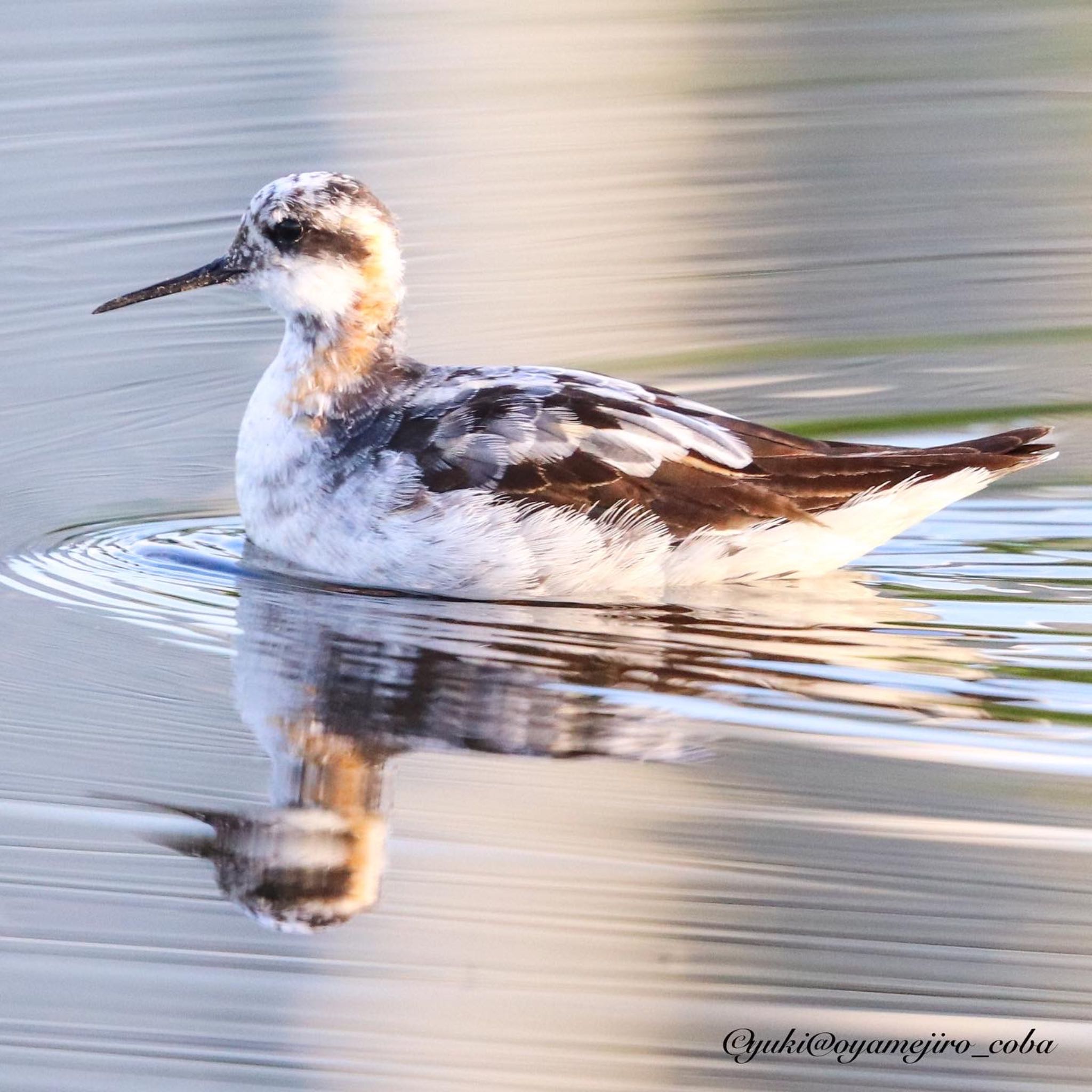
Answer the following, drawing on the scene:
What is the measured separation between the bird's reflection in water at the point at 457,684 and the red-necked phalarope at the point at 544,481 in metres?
0.13

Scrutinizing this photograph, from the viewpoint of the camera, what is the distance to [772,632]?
6945 millimetres

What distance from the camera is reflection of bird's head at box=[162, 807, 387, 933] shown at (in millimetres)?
5090

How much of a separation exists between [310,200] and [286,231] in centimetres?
15

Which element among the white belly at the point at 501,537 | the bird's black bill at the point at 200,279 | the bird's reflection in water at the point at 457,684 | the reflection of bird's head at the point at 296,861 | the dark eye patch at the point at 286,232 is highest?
the dark eye patch at the point at 286,232

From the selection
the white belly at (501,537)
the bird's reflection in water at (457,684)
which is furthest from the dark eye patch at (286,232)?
the bird's reflection in water at (457,684)

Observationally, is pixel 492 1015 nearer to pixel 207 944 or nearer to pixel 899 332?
pixel 207 944

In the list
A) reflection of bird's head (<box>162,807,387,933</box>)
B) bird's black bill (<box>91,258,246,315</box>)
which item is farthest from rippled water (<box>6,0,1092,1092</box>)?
bird's black bill (<box>91,258,246,315</box>)

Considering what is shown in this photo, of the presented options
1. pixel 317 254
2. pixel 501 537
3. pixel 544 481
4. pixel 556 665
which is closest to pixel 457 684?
pixel 556 665

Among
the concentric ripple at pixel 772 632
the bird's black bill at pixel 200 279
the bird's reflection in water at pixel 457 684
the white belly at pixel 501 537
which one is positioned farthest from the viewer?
the bird's black bill at pixel 200 279

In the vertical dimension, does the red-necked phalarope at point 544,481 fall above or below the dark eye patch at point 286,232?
below

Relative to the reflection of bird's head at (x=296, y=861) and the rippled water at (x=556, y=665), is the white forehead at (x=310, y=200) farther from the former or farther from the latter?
the reflection of bird's head at (x=296, y=861)

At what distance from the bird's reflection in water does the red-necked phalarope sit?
0.13 metres

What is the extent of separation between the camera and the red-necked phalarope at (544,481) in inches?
287

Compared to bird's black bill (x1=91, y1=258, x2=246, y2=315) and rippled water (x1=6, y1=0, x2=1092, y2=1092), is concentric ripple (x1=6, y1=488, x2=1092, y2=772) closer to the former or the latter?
rippled water (x1=6, y1=0, x2=1092, y2=1092)
